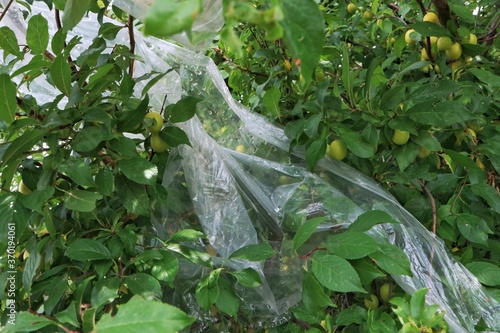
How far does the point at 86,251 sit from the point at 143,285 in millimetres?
134

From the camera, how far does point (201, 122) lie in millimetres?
1413

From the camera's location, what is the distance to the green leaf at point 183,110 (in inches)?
46.0

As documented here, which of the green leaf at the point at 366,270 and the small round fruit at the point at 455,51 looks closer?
the green leaf at the point at 366,270

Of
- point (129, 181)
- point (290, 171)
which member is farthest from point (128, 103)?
point (290, 171)

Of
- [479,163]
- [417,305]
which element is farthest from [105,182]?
[479,163]

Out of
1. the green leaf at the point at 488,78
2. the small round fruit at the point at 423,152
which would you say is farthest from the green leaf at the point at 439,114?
the green leaf at the point at 488,78

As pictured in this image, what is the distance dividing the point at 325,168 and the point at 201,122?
0.38 meters

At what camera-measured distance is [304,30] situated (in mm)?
402

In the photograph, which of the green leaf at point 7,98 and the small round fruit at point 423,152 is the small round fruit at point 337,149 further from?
the green leaf at point 7,98

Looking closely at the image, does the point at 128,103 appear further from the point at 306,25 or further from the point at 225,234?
the point at 306,25

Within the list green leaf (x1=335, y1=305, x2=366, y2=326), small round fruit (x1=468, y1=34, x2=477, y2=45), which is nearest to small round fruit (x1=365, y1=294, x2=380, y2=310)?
green leaf (x1=335, y1=305, x2=366, y2=326)

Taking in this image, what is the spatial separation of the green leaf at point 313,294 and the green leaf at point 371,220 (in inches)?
6.0

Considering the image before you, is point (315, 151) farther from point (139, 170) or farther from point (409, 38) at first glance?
point (409, 38)

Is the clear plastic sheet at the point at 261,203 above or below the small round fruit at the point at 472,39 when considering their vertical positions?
below
